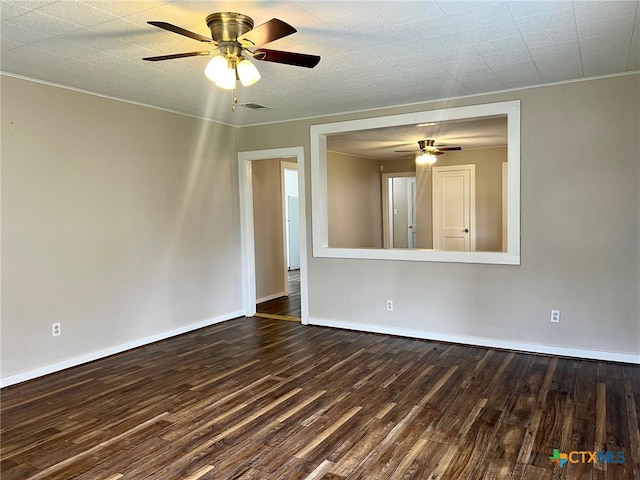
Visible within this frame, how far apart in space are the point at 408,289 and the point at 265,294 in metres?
2.68

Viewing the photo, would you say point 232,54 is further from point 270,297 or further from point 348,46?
point 270,297

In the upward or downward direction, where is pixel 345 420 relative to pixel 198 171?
downward

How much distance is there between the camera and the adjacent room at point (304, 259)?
2551 mm

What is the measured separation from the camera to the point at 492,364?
3910mm

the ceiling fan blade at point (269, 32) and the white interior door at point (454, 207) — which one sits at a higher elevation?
the ceiling fan blade at point (269, 32)

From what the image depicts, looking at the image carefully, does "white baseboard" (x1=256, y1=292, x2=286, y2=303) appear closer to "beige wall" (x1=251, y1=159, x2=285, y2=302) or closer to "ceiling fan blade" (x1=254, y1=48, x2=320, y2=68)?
"beige wall" (x1=251, y1=159, x2=285, y2=302)

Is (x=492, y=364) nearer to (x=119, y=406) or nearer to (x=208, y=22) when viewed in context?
(x=119, y=406)

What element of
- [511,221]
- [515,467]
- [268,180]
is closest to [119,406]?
[515,467]

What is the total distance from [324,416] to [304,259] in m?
2.68

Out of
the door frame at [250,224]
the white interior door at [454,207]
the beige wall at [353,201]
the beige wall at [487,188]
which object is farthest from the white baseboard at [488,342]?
the beige wall at [487,188]

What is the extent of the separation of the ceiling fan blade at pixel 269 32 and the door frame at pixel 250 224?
2900mm

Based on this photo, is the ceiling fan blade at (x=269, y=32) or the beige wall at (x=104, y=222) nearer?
the ceiling fan blade at (x=269, y=32)

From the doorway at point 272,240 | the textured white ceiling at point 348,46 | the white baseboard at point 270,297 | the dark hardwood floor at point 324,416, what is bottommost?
the dark hardwood floor at point 324,416

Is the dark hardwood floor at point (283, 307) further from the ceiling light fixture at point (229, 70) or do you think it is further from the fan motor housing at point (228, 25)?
the fan motor housing at point (228, 25)
